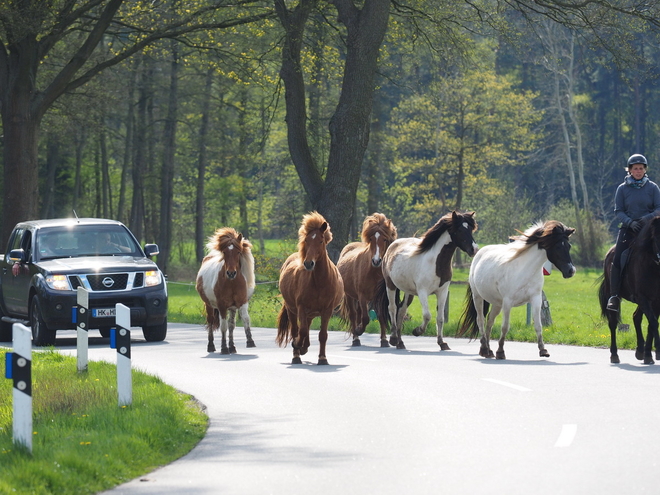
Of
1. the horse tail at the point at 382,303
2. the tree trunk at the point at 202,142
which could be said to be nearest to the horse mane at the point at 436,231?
the horse tail at the point at 382,303

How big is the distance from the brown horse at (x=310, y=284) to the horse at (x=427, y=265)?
2.27 m

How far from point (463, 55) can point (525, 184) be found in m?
61.5

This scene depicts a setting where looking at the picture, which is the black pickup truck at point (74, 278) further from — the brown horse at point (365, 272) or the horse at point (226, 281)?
the brown horse at point (365, 272)

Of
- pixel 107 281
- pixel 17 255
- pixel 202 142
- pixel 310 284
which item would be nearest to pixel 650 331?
pixel 310 284

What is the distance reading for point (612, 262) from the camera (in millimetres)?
15062

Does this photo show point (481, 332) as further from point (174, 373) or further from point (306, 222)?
point (174, 373)

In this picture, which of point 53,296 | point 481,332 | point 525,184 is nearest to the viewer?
point 481,332

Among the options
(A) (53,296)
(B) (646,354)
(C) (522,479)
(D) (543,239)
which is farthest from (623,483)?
(A) (53,296)

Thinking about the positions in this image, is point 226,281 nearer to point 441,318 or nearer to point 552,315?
point 441,318

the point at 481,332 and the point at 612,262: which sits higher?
the point at 612,262

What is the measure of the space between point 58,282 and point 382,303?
5485mm

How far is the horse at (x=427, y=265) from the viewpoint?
17000mm

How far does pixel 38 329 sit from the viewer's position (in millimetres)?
19375

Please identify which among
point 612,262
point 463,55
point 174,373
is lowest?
point 174,373
